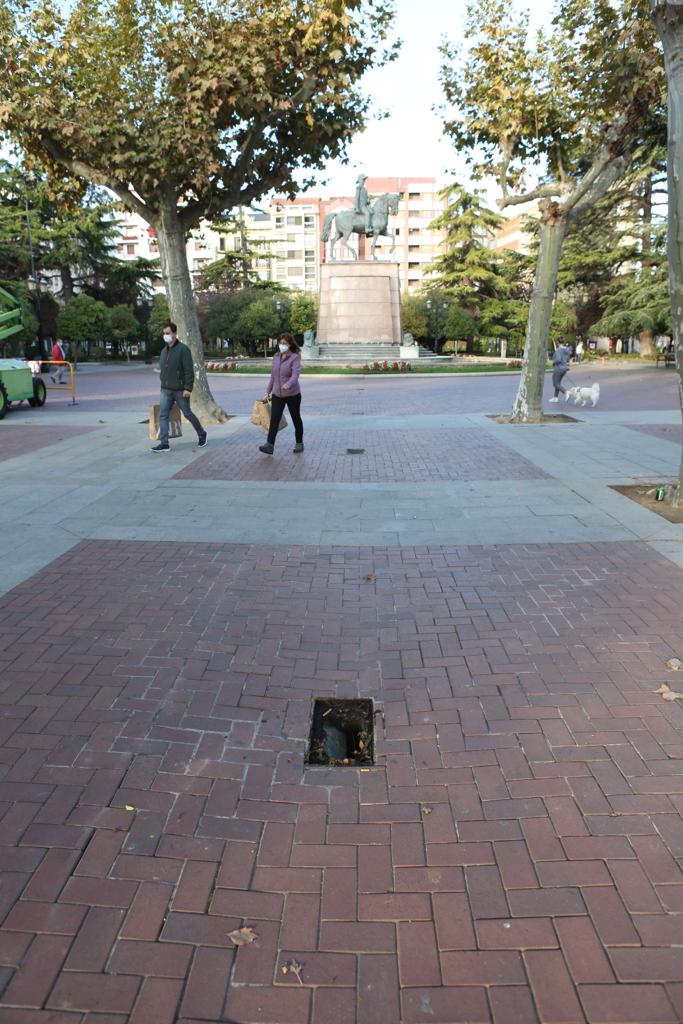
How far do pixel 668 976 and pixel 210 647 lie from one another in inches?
115

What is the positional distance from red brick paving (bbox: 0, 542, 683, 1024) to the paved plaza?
0.01 metres

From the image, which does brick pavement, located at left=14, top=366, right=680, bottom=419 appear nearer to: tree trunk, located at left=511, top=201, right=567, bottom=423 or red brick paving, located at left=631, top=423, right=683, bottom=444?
tree trunk, located at left=511, top=201, right=567, bottom=423

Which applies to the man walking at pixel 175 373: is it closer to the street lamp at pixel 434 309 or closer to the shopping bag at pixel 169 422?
the shopping bag at pixel 169 422

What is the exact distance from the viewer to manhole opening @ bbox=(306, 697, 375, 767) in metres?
3.49

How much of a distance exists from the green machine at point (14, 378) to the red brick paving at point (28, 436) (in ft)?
7.32

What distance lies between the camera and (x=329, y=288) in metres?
40.1

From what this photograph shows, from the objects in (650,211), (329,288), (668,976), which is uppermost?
(650,211)

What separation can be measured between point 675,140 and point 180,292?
9.95m

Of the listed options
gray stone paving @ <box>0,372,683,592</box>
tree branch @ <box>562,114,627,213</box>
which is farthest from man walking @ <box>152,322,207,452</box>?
tree branch @ <box>562,114,627,213</box>

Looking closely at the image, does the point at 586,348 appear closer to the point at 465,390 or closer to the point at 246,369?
the point at 246,369

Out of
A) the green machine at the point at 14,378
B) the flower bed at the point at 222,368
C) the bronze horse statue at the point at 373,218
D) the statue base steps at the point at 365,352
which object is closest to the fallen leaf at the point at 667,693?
the green machine at the point at 14,378

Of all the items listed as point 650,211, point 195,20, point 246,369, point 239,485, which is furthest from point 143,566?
point 650,211

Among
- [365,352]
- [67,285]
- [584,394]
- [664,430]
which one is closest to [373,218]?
[365,352]

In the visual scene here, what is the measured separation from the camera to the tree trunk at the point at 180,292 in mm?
14805
